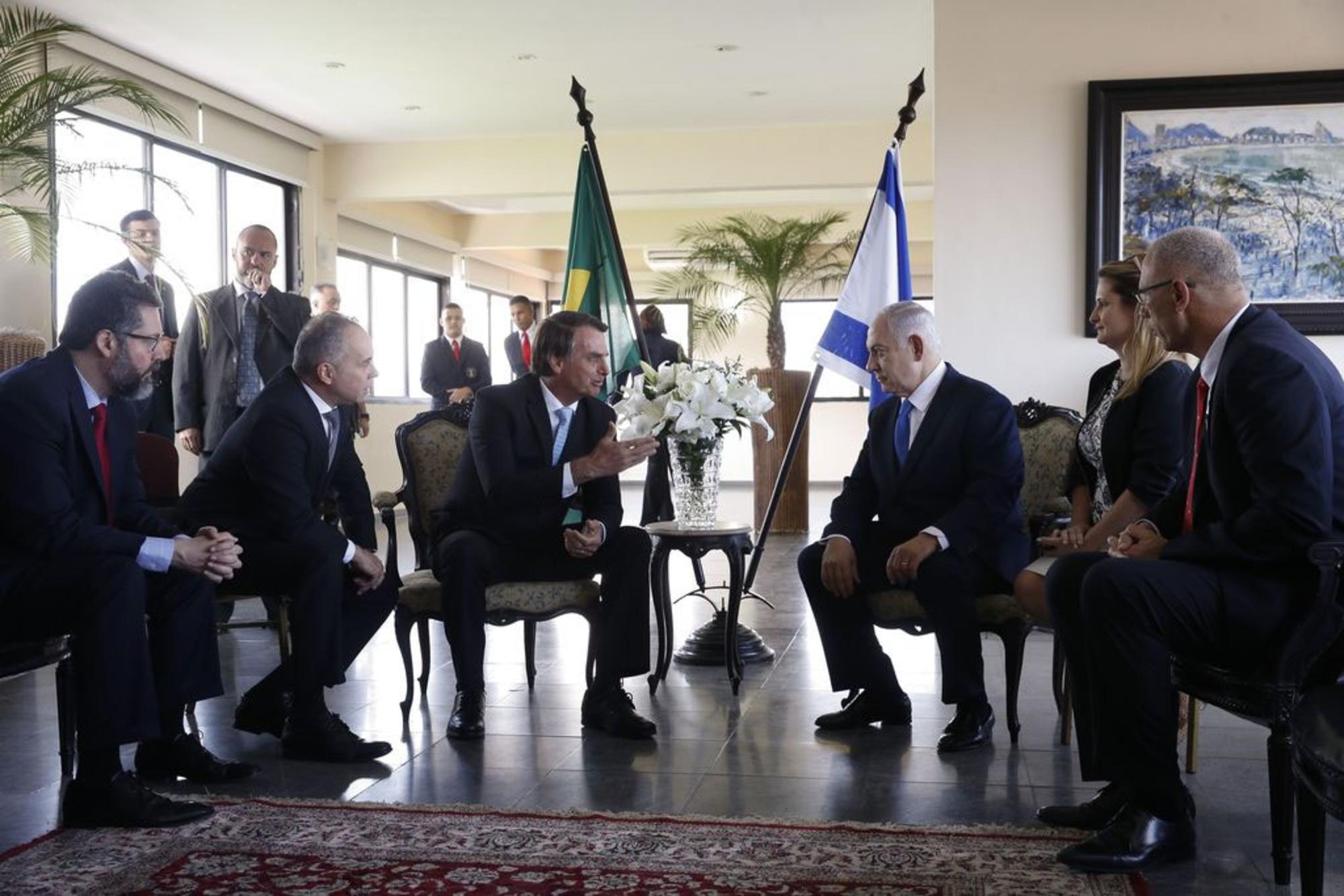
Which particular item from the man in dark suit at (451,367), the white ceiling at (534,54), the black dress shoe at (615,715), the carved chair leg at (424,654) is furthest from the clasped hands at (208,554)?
the man in dark suit at (451,367)

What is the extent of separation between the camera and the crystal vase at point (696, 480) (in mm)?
4531

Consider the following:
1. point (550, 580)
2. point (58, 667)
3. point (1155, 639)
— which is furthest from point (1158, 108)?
point (58, 667)

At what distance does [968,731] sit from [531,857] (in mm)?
1450

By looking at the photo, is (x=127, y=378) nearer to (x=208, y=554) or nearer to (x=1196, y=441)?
(x=208, y=554)

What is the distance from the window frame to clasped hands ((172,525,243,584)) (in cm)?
435

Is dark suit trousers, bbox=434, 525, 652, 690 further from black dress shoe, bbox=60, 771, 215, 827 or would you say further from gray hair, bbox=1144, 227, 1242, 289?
gray hair, bbox=1144, 227, 1242, 289

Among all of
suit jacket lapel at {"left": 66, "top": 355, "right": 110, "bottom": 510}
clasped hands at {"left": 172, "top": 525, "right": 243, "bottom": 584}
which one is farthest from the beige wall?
suit jacket lapel at {"left": 66, "top": 355, "right": 110, "bottom": 510}

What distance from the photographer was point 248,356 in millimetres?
6633

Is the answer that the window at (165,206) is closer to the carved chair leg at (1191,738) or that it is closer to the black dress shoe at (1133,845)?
the carved chair leg at (1191,738)

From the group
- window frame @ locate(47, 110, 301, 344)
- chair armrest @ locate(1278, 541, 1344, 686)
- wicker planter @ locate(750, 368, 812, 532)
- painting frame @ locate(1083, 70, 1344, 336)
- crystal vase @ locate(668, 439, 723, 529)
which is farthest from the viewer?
wicker planter @ locate(750, 368, 812, 532)

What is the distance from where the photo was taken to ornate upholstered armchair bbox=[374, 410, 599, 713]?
4.05 m

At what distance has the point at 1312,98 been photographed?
571 cm

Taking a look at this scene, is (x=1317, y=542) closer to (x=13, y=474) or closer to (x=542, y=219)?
(x=13, y=474)

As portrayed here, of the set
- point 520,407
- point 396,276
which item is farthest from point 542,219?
point 520,407
